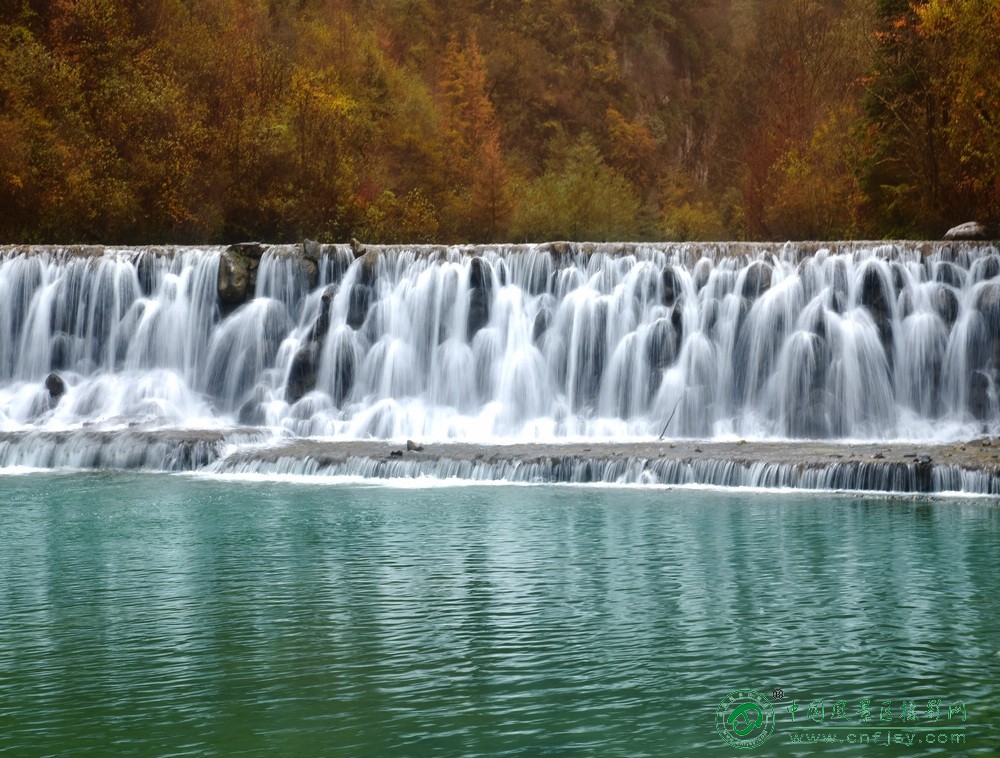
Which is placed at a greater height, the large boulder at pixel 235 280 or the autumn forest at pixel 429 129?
the autumn forest at pixel 429 129

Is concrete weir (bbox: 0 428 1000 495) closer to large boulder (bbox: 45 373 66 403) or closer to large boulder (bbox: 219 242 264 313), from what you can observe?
large boulder (bbox: 45 373 66 403)

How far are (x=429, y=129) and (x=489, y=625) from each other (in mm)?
42731

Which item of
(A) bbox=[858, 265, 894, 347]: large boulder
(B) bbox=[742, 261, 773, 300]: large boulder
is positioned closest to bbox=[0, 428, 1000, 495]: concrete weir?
(A) bbox=[858, 265, 894, 347]: large boulder

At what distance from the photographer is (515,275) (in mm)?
29203

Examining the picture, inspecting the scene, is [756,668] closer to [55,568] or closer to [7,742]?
[7,742]

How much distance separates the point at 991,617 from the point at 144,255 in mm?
23063

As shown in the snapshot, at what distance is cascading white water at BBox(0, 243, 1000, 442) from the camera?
2628 cm

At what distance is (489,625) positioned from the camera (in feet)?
38.7

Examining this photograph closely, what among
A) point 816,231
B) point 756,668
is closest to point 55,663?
point 756,668

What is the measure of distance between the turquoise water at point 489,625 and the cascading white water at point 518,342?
297 inches

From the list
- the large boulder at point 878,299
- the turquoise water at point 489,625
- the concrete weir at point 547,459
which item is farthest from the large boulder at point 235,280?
the large boulder at point 878,299

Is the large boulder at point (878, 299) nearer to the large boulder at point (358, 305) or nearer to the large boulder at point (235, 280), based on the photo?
the large boulder at point (358, 305)

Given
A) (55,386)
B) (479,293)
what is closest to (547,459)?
(479,293)

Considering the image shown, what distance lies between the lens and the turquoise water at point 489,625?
29.3 feet
